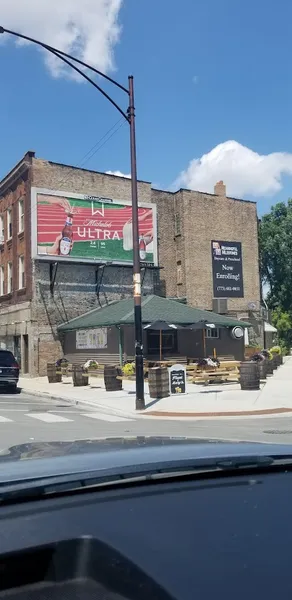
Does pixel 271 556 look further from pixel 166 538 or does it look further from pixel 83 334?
pixel 83 334

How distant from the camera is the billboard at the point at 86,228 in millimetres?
32406

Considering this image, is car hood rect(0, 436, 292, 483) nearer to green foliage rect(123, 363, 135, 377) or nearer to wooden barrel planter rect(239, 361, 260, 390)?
wooden barrel planter rect(239, 361, 260, 390)

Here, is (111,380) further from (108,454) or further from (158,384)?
(108,454)

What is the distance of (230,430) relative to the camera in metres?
12.4

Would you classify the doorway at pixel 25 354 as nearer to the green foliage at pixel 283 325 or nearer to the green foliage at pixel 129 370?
the green foliage at pixel 129 370

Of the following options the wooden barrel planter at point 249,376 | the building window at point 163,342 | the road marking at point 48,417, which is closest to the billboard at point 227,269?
the building window at point 163,342

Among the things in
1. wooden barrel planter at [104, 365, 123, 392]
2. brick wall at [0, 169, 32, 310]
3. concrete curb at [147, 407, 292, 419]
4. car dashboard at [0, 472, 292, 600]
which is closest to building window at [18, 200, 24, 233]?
brick wall at [0, 169, 32, 310]

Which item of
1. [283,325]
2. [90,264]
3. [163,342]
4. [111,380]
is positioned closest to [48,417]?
[111,380]

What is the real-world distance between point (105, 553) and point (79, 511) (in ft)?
0.65

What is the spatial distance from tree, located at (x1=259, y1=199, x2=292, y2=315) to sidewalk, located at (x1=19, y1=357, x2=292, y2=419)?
124 ft

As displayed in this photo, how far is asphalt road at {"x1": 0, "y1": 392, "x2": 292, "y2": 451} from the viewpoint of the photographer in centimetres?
1130

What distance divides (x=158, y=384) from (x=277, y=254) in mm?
44797

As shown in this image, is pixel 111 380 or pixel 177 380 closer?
pixel 177 380

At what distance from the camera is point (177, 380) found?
62.8 ft
